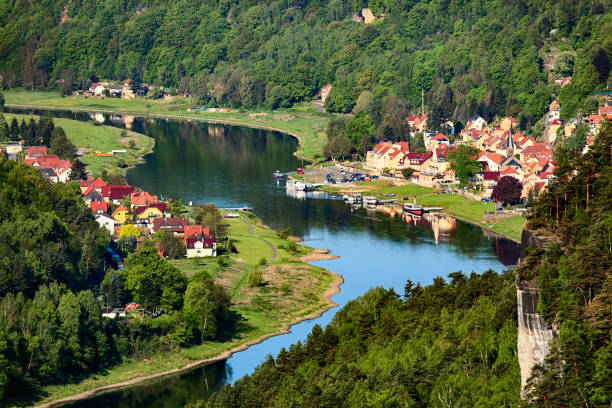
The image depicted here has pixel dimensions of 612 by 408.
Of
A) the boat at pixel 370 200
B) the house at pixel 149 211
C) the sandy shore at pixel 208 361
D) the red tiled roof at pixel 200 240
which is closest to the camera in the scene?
the sandy shore at pixel 208 361

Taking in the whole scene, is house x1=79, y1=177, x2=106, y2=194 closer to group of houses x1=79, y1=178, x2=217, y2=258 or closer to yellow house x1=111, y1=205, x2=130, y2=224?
group of houses x1=79, y1=178, x2=217, y2=258

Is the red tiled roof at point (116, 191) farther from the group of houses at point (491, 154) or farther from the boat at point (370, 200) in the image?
the group of houses at point (491, 154)

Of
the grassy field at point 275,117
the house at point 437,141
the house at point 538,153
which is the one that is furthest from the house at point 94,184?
the house at point 538,153

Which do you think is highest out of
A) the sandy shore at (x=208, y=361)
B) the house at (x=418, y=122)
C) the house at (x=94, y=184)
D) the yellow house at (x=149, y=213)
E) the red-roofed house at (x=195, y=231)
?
the house at (x=418, y=122)

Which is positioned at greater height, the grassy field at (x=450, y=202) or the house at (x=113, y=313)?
the grassy field at (x=450, y=202)

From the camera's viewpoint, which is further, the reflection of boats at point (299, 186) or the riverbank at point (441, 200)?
the reflection of boats at point (299, 186)

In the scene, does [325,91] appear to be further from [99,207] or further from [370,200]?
[99,207]

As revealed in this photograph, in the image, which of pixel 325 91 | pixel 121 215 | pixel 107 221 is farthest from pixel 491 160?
pixel 325 91

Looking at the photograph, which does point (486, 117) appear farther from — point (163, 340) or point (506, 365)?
point (506, 365)

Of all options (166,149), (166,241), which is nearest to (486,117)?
(166,149)
